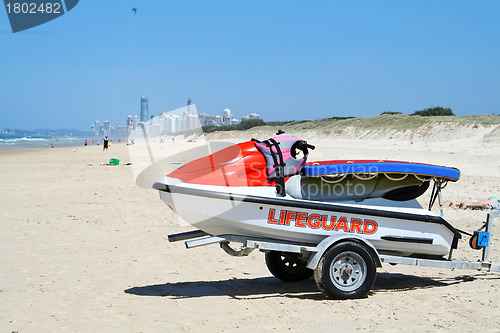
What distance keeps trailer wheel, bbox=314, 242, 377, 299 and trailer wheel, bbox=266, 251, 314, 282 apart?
3.28 feet

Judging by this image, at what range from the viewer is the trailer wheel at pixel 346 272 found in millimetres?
6520

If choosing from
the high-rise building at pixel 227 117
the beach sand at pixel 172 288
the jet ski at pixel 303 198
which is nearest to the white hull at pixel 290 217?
the jet ski at pixel 303 198

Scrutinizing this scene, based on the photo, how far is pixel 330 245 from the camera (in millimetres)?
6531

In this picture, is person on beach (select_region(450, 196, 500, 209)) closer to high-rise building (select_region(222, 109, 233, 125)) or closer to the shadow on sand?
the shadow on sand

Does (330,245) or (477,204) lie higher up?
(330,245)

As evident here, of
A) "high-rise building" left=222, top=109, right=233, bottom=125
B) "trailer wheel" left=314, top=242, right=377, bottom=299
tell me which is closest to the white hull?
"trailer wheel" left=314, top=242, right=377, bottom=299

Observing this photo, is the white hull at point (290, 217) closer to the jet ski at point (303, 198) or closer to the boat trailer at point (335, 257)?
the jet ski at point (303, 198)

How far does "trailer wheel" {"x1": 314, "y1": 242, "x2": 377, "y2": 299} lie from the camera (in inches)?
257

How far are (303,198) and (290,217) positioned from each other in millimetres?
443

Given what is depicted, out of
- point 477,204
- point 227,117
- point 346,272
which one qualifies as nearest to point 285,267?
point 346,272

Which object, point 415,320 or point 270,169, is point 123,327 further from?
point 415,320

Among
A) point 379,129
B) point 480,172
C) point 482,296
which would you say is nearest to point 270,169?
point 482,296

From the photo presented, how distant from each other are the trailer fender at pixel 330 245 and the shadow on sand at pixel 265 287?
609 millimetres

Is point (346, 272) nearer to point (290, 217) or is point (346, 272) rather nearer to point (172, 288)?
point (290, 217)
